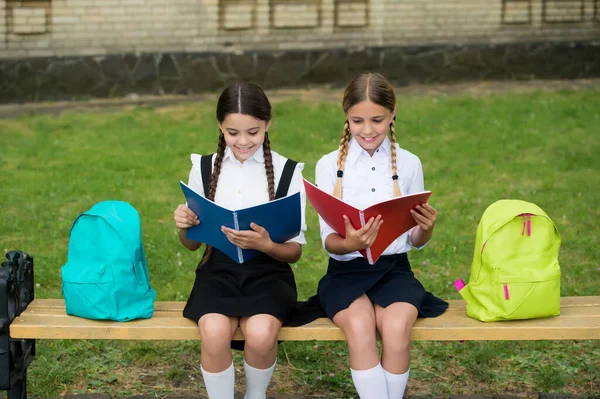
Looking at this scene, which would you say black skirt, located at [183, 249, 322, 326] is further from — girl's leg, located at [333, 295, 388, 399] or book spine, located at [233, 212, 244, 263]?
girl's leg, located at [333, 295, 388, 399]

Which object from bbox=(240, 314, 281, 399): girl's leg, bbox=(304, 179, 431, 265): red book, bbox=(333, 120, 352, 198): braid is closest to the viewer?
bbox=(304, 179, 431, 265): red book

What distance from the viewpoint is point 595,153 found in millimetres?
9367

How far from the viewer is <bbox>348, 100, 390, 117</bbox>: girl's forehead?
4.16m

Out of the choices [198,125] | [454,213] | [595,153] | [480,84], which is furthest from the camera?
[480,84]

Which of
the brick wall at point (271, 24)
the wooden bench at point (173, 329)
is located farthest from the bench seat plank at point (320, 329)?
the brick wall at point (271, 24)

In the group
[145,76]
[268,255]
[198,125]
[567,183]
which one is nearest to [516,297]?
[268,255]

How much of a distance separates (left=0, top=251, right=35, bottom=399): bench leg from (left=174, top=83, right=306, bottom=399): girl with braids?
27.1 inches

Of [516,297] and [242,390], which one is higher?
[516,297]

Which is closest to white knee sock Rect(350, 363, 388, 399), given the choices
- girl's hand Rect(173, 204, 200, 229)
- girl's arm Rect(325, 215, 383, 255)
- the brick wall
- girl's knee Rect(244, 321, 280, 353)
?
girl's knee Rect(244, 321, 280, 353)

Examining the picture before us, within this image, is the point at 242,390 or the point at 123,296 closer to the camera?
the point at 123,296

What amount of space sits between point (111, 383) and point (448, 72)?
9593 mm

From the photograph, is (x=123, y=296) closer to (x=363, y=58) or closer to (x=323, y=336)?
(x=323, y=336)

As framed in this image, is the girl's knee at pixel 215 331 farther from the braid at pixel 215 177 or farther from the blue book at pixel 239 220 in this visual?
the braid at pixel 215 177

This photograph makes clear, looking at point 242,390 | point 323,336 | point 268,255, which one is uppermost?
point 268,255
